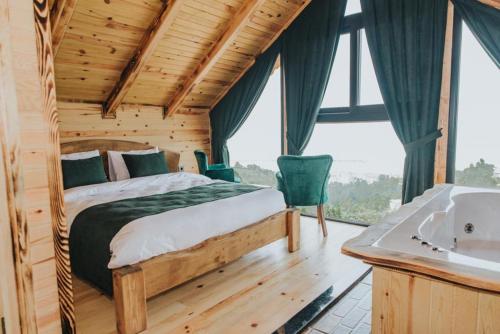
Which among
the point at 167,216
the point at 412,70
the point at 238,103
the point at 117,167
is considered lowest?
the point at 167,216

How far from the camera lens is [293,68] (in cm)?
432

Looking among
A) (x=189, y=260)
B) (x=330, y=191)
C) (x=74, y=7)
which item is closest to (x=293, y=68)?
(x=330, y=191)

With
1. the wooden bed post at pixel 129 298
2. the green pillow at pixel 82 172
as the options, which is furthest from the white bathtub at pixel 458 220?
the green pillow at pixel 82 172

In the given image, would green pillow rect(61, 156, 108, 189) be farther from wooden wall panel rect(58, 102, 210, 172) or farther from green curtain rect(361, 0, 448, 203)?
green curtain rect(361, 0, 448, 203)

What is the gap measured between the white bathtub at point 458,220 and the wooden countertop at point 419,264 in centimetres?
28

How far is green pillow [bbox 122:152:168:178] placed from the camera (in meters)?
3.87

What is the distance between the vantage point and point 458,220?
8.01 feet

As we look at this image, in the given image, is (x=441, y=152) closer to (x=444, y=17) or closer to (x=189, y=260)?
(x=444, y=17)

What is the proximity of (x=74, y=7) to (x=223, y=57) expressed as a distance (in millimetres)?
2000

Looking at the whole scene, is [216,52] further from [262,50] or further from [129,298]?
[129,298]

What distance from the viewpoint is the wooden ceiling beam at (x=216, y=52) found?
362cm

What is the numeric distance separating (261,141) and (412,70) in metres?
2.29

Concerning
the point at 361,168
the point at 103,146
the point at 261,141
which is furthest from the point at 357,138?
the point at 103,146

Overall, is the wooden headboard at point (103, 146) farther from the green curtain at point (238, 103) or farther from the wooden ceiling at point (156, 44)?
the green curtain at point (238, 103)
